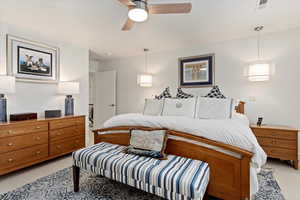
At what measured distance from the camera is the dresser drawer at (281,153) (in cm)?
270

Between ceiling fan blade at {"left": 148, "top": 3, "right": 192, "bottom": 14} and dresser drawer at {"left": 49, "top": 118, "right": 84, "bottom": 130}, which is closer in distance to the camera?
ceiling fan blade at {"left": 148, "top": 3, "right": 192, "bottom": 14}

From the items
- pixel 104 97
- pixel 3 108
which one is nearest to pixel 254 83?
pixel 104 97

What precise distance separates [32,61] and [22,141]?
4.85 feet

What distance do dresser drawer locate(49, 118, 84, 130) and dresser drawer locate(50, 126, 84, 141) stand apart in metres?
0.06

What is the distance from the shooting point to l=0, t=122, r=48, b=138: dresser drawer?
2380mm

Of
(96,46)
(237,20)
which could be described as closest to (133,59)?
(96,46)

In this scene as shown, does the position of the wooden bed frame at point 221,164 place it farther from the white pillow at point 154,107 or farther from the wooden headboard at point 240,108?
the wooden headboard at point 240,108

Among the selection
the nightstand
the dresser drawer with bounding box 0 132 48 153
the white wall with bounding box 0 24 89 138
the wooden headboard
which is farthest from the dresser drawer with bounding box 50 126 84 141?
the nightstand

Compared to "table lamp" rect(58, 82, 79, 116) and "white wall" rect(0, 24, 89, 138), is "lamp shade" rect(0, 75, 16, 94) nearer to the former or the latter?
"white wall" rect(0, 24, 89, 138)

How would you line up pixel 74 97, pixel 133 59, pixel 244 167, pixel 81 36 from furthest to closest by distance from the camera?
1. pixel 133 59
2. pixel 74 97
3. pixel 81 36
4. pixel 244 167

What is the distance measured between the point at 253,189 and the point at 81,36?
3648 millimetres

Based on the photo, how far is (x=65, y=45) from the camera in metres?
3.70

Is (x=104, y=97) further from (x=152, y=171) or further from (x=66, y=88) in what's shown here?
(x=152, y=171)

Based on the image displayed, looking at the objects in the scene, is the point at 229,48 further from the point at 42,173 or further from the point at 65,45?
the point at 42,173
